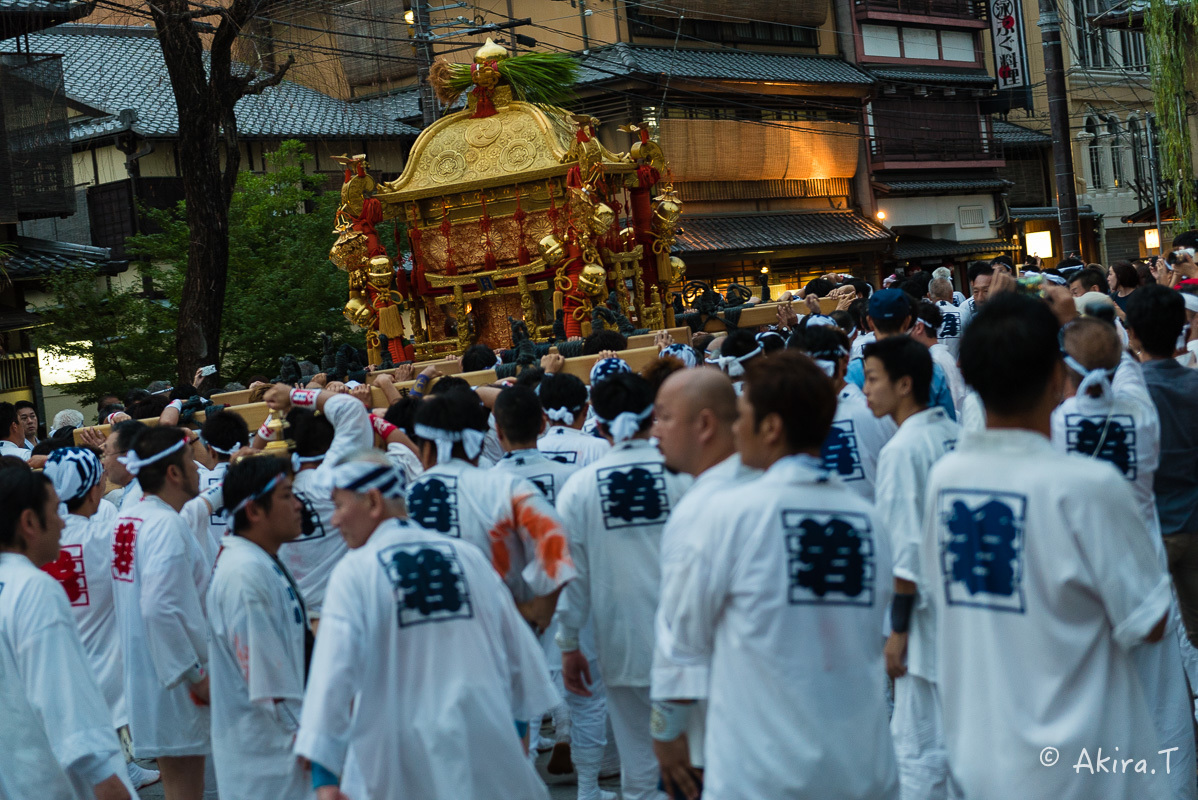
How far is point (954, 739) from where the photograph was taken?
284 centimetres

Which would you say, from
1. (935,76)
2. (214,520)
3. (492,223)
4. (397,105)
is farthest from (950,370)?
(935,76)

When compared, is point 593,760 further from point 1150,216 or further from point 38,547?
point 1150,216

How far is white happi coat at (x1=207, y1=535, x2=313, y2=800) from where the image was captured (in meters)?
3.82

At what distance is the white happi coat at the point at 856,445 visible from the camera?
485cm

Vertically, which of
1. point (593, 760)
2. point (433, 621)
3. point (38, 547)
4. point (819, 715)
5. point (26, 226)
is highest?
point (26, 226)

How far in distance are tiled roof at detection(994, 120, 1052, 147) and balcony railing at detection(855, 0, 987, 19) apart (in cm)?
279

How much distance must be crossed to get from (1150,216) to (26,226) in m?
24.1

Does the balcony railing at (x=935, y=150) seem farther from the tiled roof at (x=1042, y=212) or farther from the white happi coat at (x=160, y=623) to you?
the white happi coat at (x=160, y=623)

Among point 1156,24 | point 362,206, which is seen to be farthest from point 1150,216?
point 362,206

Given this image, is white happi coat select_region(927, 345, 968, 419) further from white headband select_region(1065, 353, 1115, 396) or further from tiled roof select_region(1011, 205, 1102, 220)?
tiled roof select_region(1011, 205, 1102, 220)

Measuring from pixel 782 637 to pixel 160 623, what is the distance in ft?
8.90

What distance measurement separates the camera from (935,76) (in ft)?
91.9

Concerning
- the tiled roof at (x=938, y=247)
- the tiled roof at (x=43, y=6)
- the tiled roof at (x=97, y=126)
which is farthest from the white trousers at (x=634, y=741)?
the tiled roof at (x=938, y=247)

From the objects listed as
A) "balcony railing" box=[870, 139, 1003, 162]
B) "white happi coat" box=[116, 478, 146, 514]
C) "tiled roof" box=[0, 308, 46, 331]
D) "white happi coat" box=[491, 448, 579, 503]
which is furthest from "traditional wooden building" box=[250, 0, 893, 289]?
"white happi coat" box=[491, 448, 579, 503]
